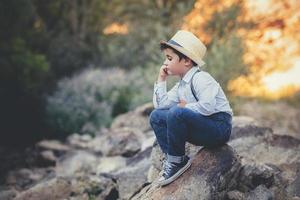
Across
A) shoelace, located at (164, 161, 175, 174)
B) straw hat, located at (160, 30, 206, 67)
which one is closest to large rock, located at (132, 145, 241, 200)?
shoelace, located at (164, 161, 175, 174)

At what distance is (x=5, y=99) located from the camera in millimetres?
12609

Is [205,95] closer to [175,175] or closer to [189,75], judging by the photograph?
Answer: [189,75]

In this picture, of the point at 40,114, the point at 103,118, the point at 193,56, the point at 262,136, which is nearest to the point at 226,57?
the point at 103,118

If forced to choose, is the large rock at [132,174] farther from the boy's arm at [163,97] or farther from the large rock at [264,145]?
the boy's arm at [163,97]

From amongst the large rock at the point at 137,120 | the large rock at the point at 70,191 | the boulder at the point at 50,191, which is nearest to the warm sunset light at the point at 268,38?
the large rock at the point at 137,120

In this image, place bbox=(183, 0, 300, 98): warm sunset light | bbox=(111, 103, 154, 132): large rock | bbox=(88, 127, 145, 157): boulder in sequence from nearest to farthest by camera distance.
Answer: bbox=(88, 127, 145, 157): boulder, bbox=(111, 103, 154, 132): large rock, bbox=(183, 0, 300, 98): warm sunset light

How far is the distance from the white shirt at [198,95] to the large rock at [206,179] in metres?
0.44

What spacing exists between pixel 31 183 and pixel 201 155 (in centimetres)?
480

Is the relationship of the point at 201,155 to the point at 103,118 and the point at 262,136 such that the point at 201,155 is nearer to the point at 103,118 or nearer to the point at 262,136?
the point at 262,136

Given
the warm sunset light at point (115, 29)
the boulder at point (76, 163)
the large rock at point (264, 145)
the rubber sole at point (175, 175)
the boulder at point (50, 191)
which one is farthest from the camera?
the warm sunset light at point (115, 29)

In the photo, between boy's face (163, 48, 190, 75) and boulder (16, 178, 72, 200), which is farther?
boulder (16, 178, 72, 200)

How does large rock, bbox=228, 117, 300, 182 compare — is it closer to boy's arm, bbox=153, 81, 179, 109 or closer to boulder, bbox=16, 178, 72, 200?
boy's arm, bbox=153, 81, 179, 109

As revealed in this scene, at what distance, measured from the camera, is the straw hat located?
17.7 ft

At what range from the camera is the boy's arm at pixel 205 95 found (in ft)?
17.2
